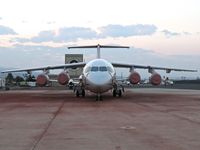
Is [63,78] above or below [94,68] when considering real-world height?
below

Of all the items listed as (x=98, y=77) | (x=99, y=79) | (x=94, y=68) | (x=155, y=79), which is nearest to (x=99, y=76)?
(x=98, y=77)

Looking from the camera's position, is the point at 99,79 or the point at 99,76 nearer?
the point at 99,79

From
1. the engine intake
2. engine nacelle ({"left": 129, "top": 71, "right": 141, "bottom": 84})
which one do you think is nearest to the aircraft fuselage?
engine nacelle ({"left": 129, "top": 71, "right": 141, "bottom": 84})

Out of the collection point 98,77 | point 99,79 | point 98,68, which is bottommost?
point 99,79

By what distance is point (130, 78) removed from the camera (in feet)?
114

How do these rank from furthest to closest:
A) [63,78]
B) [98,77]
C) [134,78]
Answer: [134,78]
[63,78]
[98,77]

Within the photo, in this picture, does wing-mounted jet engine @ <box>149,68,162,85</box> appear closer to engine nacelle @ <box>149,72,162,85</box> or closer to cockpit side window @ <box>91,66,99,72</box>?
engine nacelle @ <box>149,72,162,85</box>

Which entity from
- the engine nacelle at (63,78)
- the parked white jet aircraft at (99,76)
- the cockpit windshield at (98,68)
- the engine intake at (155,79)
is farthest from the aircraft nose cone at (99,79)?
the engine intake at (155,79)

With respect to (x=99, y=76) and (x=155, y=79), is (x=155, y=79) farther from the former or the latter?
(x=99, y=76)

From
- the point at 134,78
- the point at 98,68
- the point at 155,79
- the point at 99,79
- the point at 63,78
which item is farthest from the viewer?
the point at 155,79

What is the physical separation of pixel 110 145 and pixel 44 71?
92.5ft

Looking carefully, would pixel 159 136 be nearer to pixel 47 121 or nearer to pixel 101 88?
pixel 47 121

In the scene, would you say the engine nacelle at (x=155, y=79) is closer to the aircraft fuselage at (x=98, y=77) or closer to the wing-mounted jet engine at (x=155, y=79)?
the wing-mounted jet engine at (x=155, y=79)

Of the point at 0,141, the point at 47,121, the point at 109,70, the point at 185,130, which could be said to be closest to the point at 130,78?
the point at 109,70
